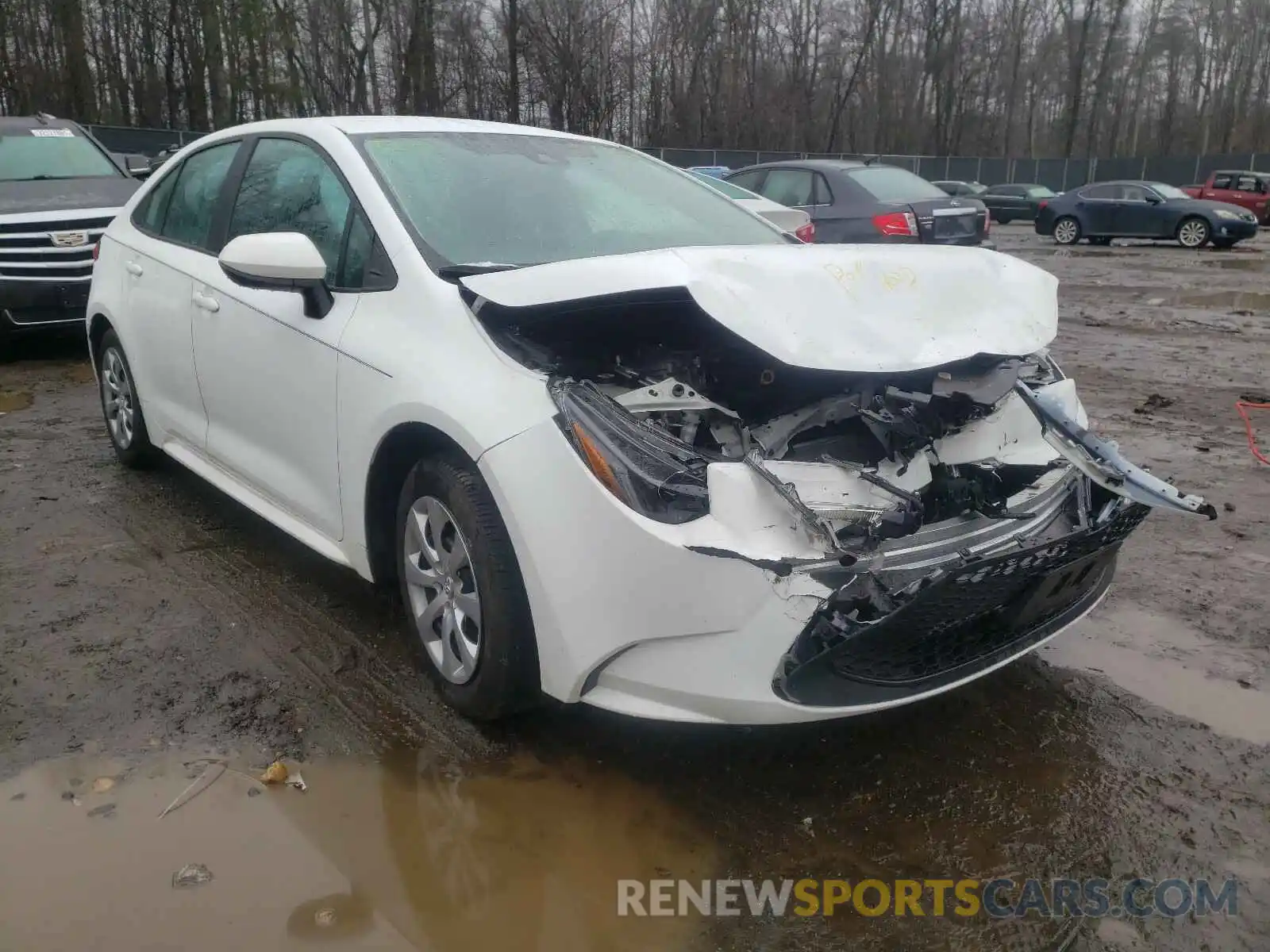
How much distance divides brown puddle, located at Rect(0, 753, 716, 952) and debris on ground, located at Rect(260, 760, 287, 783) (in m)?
0.04

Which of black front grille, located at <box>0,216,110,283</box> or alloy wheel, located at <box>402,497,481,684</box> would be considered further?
black front grille, located at <box>0,216,110,283</box>

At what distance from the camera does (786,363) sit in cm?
237

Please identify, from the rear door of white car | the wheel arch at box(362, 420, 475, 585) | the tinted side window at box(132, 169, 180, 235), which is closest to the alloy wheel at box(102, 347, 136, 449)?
the rear door of white car

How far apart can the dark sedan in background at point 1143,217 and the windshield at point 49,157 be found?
19.4m

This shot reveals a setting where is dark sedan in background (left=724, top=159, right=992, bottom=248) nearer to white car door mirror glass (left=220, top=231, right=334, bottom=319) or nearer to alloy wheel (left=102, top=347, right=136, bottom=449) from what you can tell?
alloy wheel (left=102, top=347, right=136, bottom=449)

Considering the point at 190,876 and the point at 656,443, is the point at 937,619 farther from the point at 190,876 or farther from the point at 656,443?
the point at 190,876

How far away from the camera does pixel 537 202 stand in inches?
134

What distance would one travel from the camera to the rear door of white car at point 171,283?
13.2 feet

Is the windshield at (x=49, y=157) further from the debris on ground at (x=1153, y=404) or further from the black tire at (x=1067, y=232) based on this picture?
the black tire at (x=1067, y=232)

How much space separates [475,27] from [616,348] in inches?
1298

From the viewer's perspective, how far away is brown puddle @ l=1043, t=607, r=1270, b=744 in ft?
9.68

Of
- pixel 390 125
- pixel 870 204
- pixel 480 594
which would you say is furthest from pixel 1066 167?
pixel 480 594

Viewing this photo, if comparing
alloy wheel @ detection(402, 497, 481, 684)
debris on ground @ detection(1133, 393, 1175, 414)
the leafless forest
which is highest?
the leafless forest

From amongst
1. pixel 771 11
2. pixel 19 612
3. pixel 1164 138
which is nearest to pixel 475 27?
pixel 771 11
